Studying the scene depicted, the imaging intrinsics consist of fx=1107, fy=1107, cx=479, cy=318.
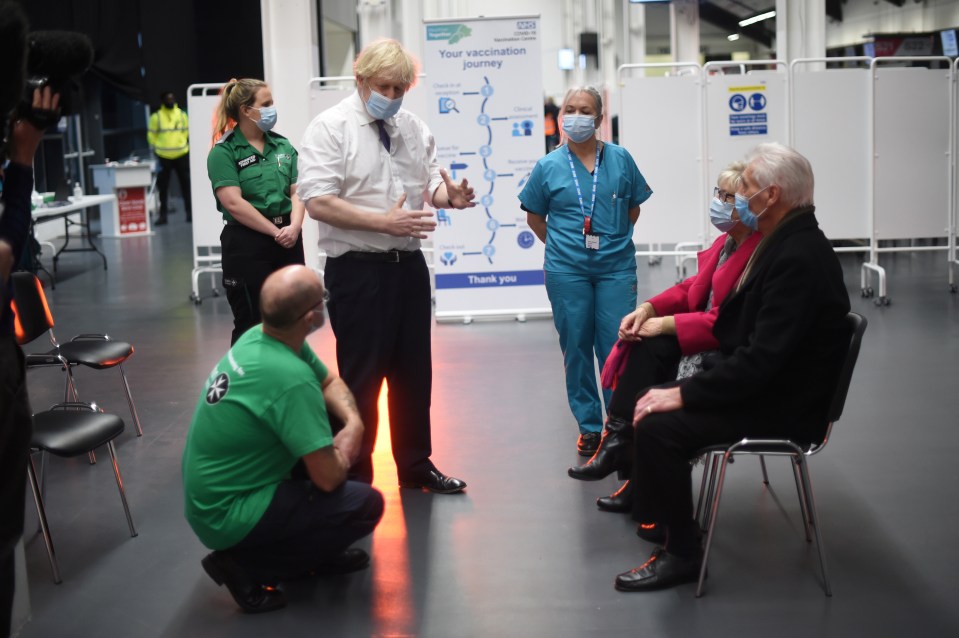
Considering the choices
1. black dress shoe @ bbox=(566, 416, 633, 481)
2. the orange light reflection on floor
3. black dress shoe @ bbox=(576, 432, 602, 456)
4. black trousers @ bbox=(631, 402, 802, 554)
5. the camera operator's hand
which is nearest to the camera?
the camera operator's hand

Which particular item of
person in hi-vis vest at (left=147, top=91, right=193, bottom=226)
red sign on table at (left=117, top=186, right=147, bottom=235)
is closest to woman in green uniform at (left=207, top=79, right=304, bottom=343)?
red sign on table at (left=117, top=186, right=147, bottom=235)

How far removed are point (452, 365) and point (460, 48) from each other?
242 centimetres

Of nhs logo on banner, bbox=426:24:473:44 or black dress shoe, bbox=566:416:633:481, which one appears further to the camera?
nhs logo on banner, bbox=426:24:473:44

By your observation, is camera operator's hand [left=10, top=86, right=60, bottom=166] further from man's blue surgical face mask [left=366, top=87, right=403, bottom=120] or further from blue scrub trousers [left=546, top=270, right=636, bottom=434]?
blue scrub trousers [left=546, top=270, right=636, bottom=434]

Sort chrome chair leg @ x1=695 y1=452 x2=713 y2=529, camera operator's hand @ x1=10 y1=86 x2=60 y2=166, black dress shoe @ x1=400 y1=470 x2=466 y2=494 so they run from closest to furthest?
1. camera operator's hand @ x1=10 y1=86 x2=60 y2=166
2. chrome chair leg @ x1=695 y1=452 x2=713 y2=529
3. black dress shoe @ x1=400 y1=470 x2=466 y2=494

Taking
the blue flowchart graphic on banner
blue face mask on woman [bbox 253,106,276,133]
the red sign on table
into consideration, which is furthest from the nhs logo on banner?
the red sign on table

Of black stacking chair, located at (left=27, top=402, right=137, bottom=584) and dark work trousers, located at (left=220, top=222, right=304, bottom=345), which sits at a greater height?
dark work trousers, located at (left=220, top=222, right=304, bottom=345)

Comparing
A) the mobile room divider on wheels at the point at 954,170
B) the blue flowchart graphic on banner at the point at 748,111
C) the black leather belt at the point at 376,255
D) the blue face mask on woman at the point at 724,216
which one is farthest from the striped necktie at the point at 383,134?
the mobile room divider on wheels at the point at 954,170

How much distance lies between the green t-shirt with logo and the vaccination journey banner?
4747 mm

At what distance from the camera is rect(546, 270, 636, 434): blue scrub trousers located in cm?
467

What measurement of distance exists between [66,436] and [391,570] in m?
1.16

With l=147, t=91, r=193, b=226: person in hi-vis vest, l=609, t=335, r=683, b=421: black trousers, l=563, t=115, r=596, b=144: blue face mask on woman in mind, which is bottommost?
l=609, t=335, r=683, b=421: black trousers

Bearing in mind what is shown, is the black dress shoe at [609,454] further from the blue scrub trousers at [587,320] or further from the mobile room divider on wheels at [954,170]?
the mobile room divider on wheels at [954,170]

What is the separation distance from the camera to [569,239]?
4.70 m
